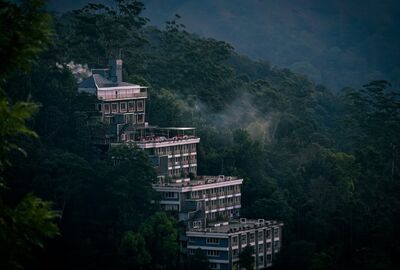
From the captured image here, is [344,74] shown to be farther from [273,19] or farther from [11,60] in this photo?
[11,60]

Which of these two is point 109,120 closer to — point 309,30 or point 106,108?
point 106,108

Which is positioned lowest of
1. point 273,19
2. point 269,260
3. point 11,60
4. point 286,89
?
point 269,260

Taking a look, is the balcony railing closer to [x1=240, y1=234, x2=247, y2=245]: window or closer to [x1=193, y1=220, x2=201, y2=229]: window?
[x1=193, y1=220, x2=201, y2=229]: window

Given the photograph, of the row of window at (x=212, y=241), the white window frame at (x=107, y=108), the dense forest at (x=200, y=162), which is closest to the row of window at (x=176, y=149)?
the dense forest at (x=200, y=162)

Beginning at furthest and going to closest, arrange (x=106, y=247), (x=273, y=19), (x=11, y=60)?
1. (x=273, y=19)
2. (x=106, y=247)
3. (x=11, y=60)

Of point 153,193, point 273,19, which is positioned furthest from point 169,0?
point 153,193

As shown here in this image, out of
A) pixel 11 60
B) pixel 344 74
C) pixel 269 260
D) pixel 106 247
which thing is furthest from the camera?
pixel 344 74
